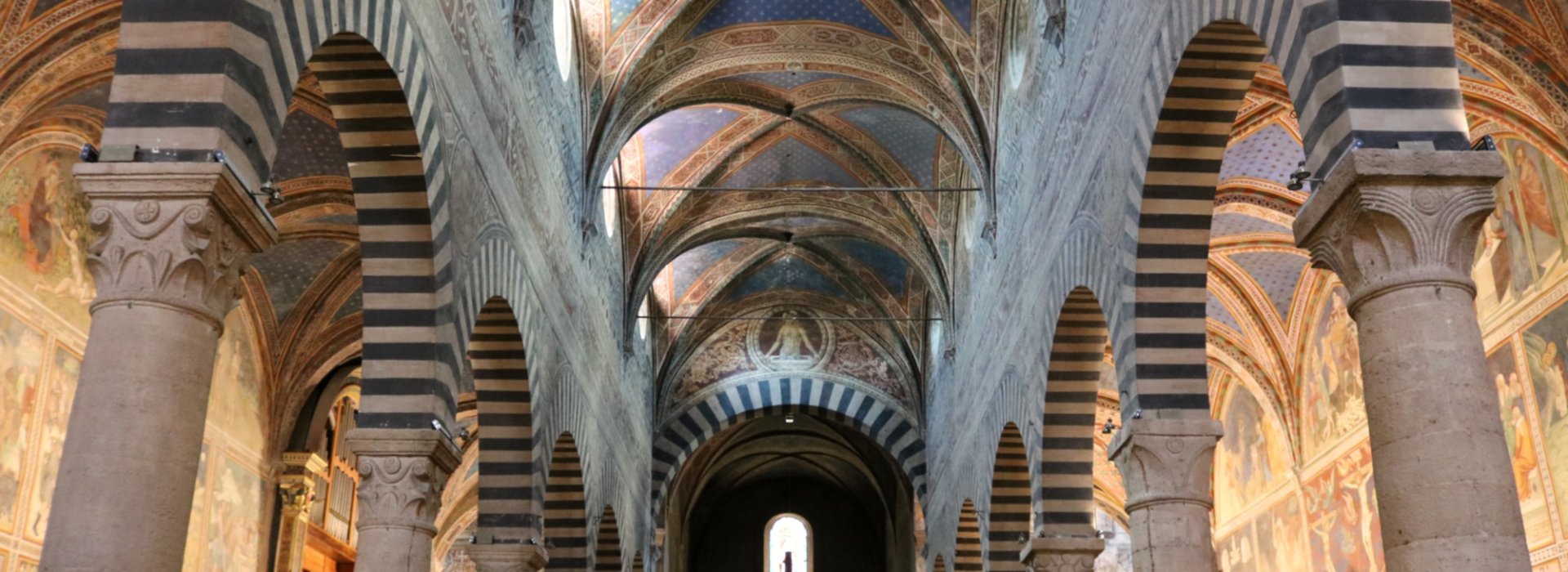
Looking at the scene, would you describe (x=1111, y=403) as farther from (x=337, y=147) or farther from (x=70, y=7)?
(x=70, y=7)

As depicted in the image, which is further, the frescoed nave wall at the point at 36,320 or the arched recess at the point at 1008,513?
the arched recess at the point at 1008,513

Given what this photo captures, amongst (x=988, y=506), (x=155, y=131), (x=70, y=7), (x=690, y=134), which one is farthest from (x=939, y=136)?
(x=155, y=131)

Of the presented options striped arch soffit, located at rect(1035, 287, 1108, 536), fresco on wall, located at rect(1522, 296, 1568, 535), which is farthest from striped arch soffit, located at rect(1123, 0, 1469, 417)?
fresco on wall, located at rect(1522, 296, 1568, 535)

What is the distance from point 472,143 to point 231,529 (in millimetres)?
7641

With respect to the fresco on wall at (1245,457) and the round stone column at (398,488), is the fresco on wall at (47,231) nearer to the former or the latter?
the round stone column at (398,488)

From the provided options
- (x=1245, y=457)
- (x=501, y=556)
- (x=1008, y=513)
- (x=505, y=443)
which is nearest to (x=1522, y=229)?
(x=1008, y=513)

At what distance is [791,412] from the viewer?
24.6 meters

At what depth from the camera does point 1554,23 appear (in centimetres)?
970

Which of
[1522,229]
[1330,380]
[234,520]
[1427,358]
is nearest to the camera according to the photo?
[1427,358]

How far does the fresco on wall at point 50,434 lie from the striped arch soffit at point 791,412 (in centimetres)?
1262

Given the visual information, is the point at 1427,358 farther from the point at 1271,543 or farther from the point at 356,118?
the point at 1271,543

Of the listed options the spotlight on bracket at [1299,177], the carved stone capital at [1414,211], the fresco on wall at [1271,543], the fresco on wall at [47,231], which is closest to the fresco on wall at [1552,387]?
the fresco on wall at [1271,543]

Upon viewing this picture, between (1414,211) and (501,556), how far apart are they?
789 cm

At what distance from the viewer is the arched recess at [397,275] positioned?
7.86m
